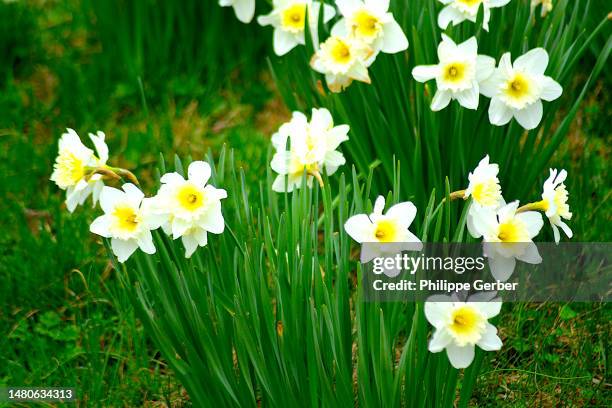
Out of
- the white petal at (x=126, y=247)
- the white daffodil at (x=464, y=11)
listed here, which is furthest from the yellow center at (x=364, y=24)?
the white petal at (x=126, y=247)

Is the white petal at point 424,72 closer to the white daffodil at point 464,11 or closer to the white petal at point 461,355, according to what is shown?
the white daffodil at point 464,11

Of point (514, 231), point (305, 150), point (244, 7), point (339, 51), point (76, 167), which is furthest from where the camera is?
point (244, 7)

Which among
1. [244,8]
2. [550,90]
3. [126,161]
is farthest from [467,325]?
[126,161]

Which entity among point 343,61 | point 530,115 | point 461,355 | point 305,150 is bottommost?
point 461,355

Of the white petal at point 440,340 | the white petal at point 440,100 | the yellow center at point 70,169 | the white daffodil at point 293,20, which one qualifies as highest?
the white daffodil at point 293,20

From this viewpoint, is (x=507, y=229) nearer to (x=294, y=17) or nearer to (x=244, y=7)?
(x=294, y=17)

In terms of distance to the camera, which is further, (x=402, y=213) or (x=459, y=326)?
(x=402, y=213)
